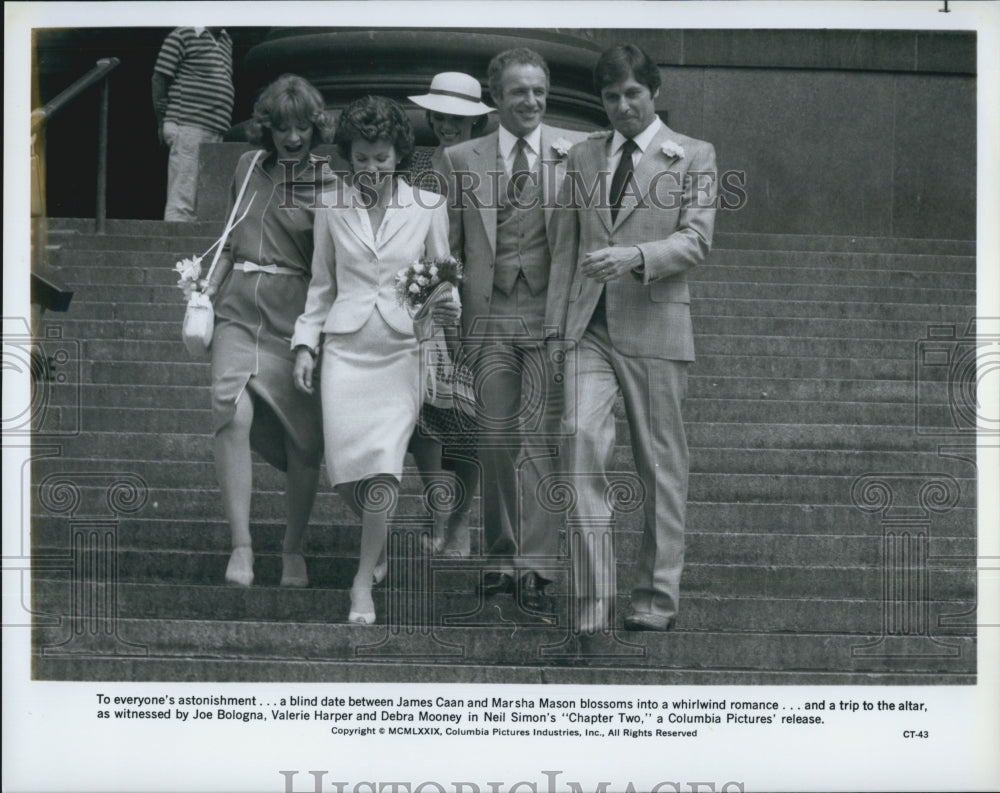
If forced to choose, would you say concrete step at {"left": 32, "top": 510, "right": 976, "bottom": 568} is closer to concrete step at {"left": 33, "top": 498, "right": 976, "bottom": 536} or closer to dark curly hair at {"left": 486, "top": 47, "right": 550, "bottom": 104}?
concrete step at {"left": 33, "top": 498, "right": 976, "bottom": 536}

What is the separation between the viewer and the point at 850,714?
11484 millimetres

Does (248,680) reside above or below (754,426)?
below

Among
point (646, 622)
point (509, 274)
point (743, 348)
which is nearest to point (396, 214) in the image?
point (509, 274)

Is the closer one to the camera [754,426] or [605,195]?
[605,195]

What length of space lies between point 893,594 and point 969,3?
297 cm

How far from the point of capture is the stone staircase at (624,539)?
11.3 meters

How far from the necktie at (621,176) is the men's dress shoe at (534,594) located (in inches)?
68.6

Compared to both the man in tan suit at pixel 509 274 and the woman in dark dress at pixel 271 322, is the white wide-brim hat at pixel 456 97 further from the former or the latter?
the woman in dark dress at pixel 271 322

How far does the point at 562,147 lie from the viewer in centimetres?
1180

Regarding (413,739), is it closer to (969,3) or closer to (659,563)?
(659,563)

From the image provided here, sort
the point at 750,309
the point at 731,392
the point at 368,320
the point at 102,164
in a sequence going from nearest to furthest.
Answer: the point at 368,320 < the point at 731,392 < the point at 750,309 < the point at 102,164

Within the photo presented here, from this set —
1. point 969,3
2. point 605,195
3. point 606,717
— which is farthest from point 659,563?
point 969,3

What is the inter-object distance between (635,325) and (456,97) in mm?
1617

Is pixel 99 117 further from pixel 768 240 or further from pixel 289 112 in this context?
pixel 768 240
